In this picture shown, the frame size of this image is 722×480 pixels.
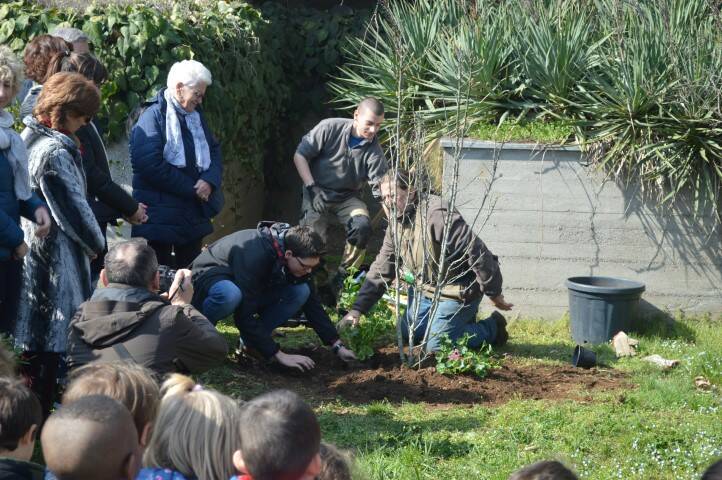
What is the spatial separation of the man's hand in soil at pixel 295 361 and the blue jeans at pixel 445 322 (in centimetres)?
73

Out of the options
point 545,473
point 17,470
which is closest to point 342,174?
point 17,470

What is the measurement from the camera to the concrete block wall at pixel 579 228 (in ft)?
28.7

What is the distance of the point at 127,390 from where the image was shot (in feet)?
11.1

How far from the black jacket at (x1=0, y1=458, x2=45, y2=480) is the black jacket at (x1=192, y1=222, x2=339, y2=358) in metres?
3.32

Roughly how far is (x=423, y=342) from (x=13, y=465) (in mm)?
4135

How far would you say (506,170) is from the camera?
28.9 feet

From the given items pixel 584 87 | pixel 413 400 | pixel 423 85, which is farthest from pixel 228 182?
pixel 413 400

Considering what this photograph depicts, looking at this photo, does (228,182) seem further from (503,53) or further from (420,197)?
(420,197)

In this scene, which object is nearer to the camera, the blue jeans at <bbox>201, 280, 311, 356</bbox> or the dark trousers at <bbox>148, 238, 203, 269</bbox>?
the blue jeans at <bbox>201, 280, 311, 356</bbox>

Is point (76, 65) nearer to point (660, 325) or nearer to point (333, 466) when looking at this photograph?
point (333, 466)

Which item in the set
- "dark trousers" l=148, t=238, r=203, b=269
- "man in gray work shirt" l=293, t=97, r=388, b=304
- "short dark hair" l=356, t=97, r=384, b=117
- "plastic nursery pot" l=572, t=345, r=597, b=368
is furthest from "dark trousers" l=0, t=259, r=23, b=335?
"plastic nursery pot" l=572, t=345, r=597, b=368

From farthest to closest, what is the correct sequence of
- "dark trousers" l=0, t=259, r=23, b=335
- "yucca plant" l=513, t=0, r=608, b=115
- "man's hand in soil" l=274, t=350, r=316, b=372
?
"yucca plant" l=513, t=0, r=608, b=115 → "man's hand in soil" l=274, t=350, r=316, b=372 → "dark trousers" l=0, t=259, r=23, b=335

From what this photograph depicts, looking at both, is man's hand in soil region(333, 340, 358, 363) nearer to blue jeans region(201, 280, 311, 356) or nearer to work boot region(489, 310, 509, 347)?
blue jeans region(201, 280, 311, 356)

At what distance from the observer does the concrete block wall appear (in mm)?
8758
